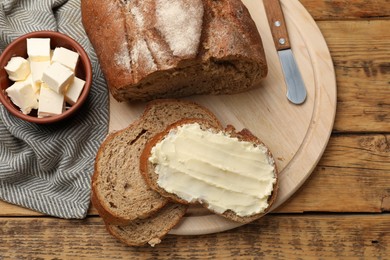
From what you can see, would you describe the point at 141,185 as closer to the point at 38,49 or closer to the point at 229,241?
the point at 229,241

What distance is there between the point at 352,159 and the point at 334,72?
0.50 meters

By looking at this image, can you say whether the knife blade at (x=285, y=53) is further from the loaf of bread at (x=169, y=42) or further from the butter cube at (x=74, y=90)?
the butter cube at (x=74, y=90)

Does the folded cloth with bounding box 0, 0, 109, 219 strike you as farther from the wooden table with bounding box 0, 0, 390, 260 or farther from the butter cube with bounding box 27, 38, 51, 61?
the butter cube with bounding box 27, 38, 51, 61

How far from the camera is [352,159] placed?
9.11ft

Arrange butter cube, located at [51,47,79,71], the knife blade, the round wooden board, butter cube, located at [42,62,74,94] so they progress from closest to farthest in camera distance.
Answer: butter cube, located at [42,62,74,94] → butter cube, located at [51,47,79,71] → the round wooden board → the knife blade

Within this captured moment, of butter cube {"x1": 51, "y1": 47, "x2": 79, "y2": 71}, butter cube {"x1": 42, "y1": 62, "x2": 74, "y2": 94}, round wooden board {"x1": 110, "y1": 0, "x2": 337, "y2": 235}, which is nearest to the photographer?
butter cube {"x1": 42, "y1": 62, "x2": 74, "y2": 94}

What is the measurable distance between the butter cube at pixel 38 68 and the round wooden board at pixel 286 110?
403mm

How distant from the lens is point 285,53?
2.81 m

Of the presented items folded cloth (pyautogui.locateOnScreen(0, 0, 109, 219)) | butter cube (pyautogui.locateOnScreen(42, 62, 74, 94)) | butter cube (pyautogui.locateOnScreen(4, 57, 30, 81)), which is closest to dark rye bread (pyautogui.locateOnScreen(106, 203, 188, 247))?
folded cloth (pyautogui.locateOnScreen(0, 0, 109, 219))

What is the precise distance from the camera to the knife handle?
2812 millimetres

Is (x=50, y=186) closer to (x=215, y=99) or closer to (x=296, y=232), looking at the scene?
(x=215, y=99)

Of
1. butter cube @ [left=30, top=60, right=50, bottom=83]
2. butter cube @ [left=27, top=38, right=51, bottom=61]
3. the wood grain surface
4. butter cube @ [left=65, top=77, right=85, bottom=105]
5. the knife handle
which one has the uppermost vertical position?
butter cube @ [left=27, top=38, right=51, bottom=61]

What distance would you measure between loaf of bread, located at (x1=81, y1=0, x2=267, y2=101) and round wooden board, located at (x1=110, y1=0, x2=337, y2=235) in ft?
0.52

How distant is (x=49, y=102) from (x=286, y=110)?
4.07ft
